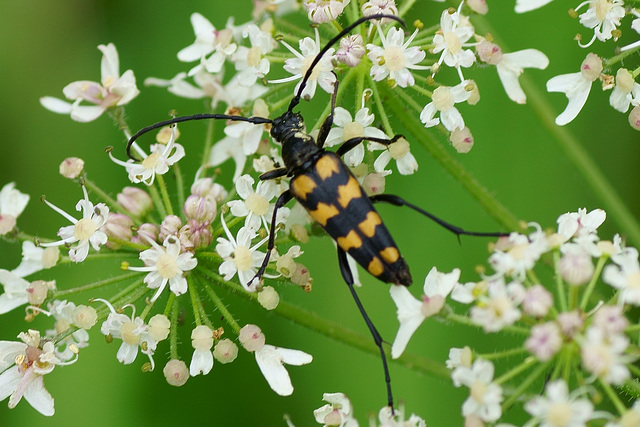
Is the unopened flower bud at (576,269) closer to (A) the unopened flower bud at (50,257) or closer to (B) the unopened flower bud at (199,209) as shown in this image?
(B) the unopened flower bud at (199,209)

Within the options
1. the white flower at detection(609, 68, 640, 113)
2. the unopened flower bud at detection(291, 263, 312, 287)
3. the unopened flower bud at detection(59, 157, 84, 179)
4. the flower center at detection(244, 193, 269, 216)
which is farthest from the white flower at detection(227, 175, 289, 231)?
the white flower at detection(609, 68, 640, 113)

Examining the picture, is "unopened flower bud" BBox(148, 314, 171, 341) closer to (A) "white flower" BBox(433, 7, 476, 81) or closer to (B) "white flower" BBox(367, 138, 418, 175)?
(B) "white flower" BBox(367, 138, 418, 175)

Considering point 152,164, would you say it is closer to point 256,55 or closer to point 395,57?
point 256,55

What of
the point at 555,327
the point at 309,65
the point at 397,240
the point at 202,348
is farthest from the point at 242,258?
the point at 397,240

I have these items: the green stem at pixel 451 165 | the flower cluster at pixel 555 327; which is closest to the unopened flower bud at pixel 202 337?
the flower cluster at pixel 555 327

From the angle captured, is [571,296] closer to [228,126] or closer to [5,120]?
[228,126]

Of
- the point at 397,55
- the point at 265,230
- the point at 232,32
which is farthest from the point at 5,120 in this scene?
the point at 397,55
